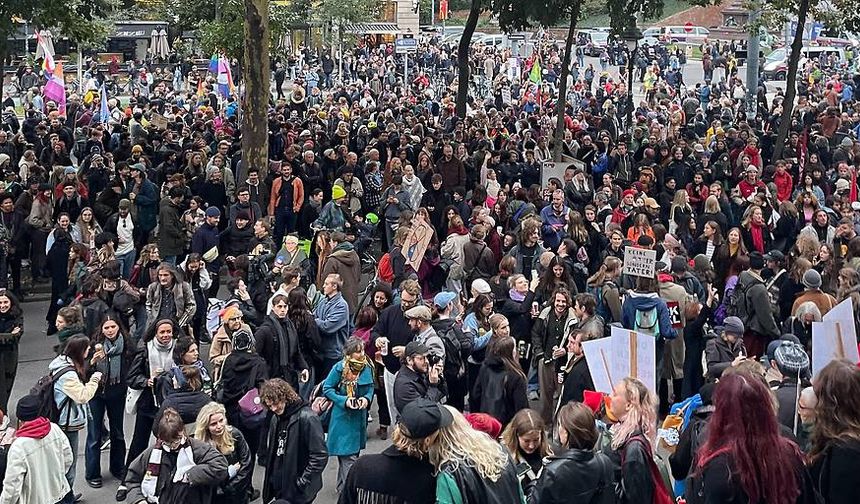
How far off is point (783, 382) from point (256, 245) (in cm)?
710

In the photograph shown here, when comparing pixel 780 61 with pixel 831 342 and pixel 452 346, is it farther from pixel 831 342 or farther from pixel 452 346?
pixel 831 342

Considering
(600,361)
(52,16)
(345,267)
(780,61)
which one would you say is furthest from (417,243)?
(780,61)

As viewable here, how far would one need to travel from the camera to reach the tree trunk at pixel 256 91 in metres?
18.6

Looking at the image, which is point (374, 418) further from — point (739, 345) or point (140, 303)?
point (739, 345)

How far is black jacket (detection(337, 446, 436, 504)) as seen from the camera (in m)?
5.69

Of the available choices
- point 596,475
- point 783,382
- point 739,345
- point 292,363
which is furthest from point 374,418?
point 596,475

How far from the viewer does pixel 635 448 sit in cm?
627

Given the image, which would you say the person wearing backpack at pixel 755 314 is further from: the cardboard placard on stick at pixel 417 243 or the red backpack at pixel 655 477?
the red backpack at pixel 655 477

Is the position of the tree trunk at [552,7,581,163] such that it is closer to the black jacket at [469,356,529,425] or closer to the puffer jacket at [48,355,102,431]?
the black jacket at [469,356,529,425]

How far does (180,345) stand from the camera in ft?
31.1

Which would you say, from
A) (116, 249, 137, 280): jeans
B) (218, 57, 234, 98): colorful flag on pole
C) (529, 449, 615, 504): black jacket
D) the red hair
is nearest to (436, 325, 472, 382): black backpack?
(529, 449, 615, 504): black jacket

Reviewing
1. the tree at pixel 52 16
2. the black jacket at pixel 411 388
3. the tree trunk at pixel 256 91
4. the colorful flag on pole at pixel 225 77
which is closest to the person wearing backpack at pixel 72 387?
the black jacket at pixel 411 388

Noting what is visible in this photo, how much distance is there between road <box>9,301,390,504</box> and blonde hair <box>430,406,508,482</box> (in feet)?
14.2

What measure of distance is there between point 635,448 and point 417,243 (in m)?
7.41
